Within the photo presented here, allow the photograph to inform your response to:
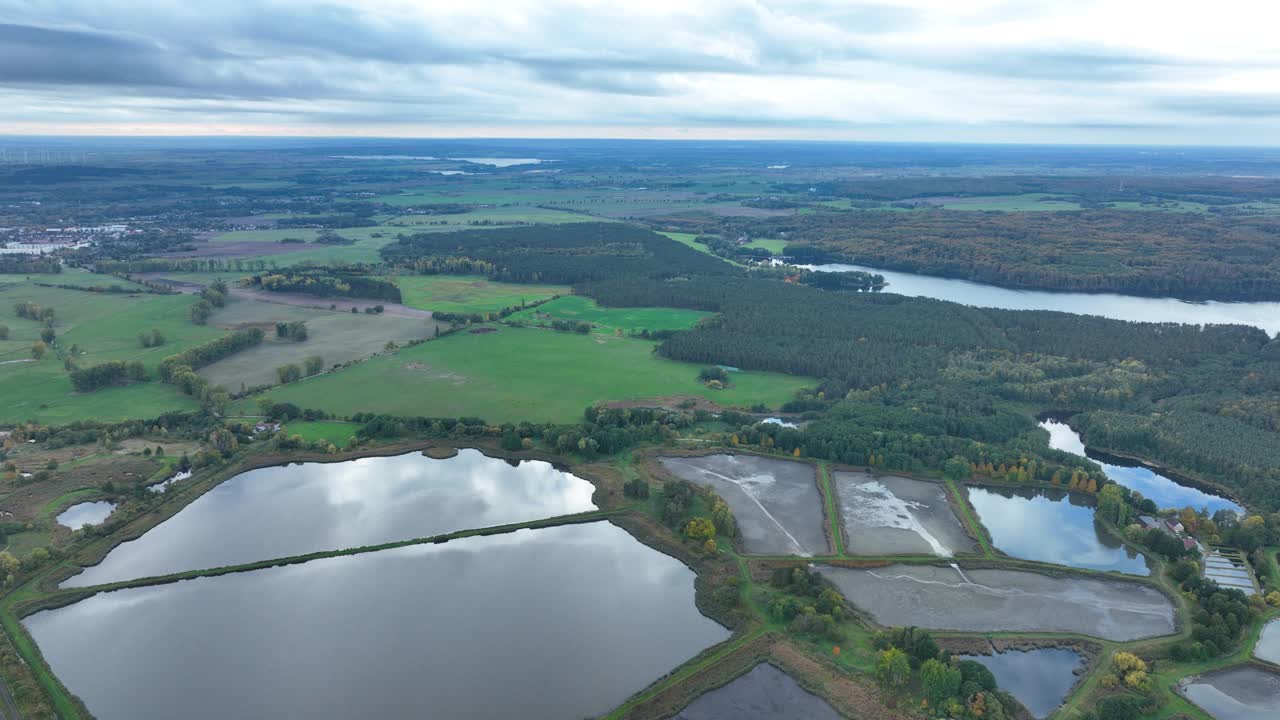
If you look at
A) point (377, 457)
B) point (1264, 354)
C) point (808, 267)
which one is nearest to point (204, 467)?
point (377, 457)

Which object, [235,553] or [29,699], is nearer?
[29,699]

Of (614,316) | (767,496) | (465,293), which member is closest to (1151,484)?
(767,496)

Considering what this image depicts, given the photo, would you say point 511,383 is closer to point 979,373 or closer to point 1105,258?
point 979,373

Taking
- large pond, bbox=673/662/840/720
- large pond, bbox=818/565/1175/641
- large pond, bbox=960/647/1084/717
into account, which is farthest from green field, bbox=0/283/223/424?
large pond, bbox=960/647/1084/717

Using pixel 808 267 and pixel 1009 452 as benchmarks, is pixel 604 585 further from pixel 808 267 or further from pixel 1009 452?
pixel 808 267

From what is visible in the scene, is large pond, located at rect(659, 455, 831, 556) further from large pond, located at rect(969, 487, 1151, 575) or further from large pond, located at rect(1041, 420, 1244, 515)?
large pond, located at rect(1041, 420, 1244, 515)

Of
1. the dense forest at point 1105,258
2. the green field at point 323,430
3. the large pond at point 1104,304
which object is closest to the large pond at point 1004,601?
the green field at point 323,430

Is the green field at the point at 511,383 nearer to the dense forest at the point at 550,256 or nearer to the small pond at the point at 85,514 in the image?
the small pond at the point at 85,514
